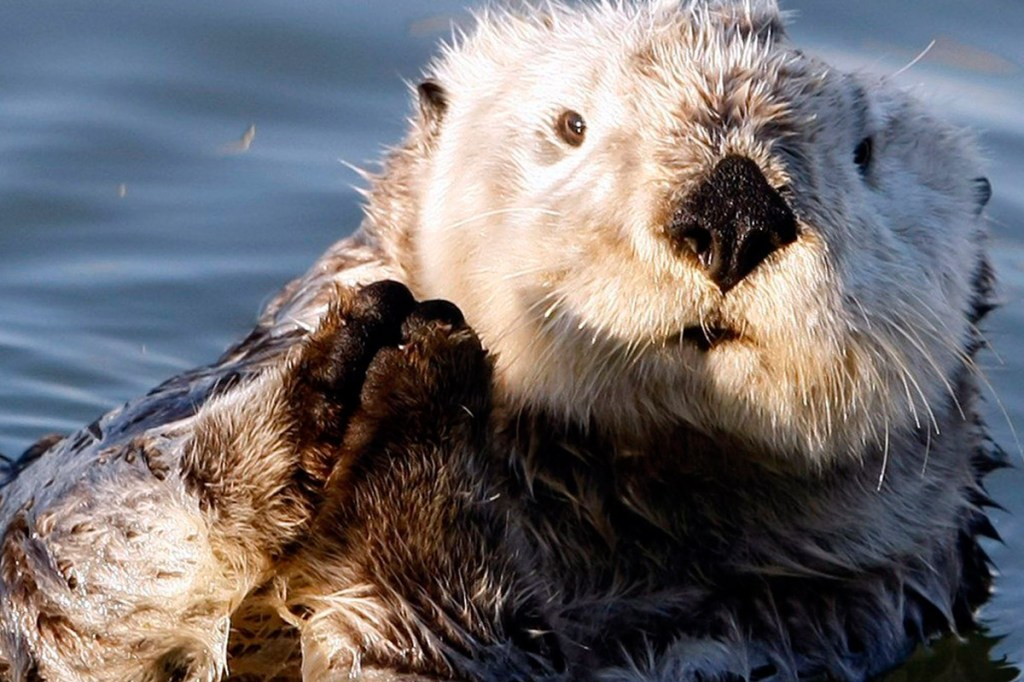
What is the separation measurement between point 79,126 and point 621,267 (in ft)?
14.2

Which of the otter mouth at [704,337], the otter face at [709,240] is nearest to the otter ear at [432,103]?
the otter face at [709,240]

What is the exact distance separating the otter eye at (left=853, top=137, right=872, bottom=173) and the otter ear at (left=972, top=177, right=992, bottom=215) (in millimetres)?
620

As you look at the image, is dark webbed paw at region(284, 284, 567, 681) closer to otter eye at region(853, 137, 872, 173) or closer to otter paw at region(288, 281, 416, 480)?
otter paw at region(288, 281, 416, 480)

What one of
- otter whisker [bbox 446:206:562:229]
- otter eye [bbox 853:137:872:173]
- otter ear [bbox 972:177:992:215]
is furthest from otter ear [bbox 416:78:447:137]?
otter ear [bbox 972:177:992:215]

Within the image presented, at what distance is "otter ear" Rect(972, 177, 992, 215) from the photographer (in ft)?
15.0

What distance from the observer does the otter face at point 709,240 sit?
3.42 meters

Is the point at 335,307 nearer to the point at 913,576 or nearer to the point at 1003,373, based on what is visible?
the point at 913,576

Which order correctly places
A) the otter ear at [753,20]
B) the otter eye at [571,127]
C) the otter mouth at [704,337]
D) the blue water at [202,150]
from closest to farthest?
the otter mouth at [704,337] → the otter eye at [571,127] → the otter ear at [753,20] → the blue water at [202,150]

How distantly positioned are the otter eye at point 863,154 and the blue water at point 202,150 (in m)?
2.17

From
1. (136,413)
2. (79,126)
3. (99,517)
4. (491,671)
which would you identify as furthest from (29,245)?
(491,671)

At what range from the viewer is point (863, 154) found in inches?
157

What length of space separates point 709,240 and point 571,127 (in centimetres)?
71

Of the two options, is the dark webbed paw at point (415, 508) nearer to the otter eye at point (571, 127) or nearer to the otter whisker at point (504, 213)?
the otter whisker at point (504, 213)

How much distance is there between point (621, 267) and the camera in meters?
3.48
